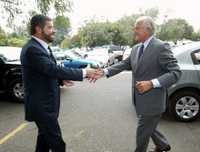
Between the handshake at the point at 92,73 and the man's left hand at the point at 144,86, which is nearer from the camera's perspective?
the man's left hand at the point at 144,86

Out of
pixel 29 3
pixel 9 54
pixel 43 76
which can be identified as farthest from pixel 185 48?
pixel 29 3

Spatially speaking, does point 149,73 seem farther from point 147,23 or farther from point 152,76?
point 147,23

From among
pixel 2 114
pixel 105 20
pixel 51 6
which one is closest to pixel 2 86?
pixel 2 114

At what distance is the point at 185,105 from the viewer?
600 cm

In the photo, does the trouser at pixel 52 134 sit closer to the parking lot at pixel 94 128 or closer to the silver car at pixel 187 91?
the parking lot at pixel 94 128

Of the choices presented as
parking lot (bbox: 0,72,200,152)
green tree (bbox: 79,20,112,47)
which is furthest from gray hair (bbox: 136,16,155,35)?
green tree (bbox: 79,20,112,47)

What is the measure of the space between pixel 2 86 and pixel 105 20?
50827 millimetres

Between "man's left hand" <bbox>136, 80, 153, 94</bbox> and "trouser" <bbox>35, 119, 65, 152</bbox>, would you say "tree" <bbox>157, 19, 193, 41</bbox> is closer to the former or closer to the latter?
"man's left hand" <bbox>136, 80, 153, 94</bbox>

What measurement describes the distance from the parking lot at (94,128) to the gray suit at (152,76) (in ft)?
3.24

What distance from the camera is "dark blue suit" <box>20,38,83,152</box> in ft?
10.6

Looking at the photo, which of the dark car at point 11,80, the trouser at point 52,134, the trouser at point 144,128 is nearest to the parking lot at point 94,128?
the dark car at point 11,80

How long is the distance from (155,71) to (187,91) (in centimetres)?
263

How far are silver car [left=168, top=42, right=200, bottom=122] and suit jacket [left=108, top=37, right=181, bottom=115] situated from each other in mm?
2305

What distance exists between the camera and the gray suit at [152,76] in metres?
3.53
